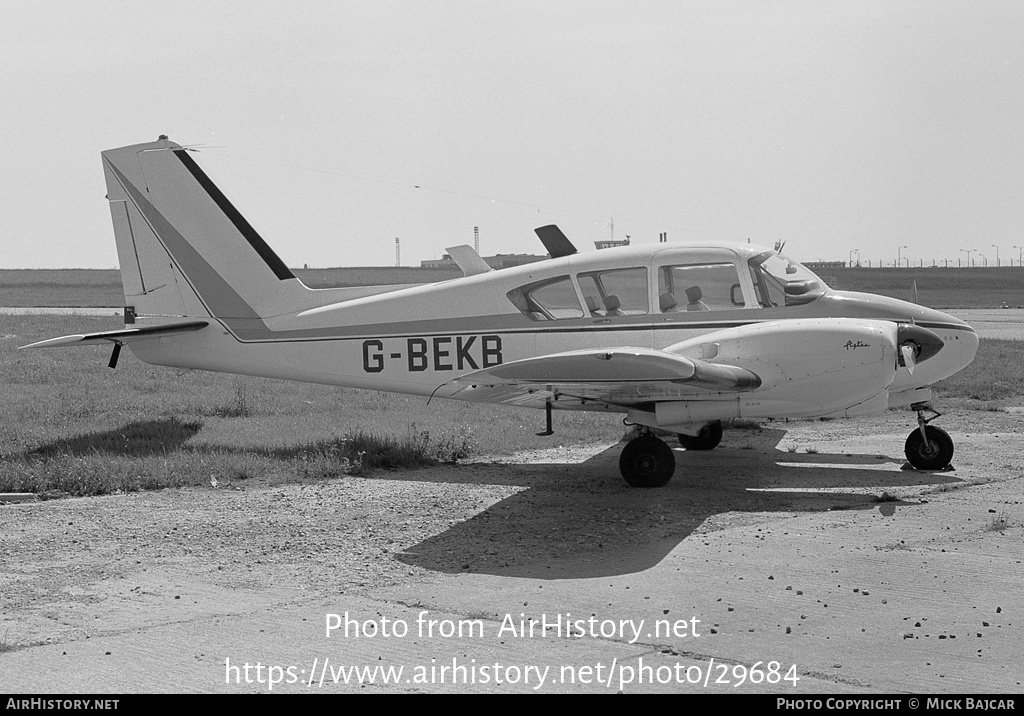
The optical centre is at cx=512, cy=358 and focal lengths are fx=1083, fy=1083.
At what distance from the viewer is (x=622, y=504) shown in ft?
31.3

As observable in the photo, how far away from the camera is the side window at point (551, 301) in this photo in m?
11.4

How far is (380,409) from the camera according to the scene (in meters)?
16.4

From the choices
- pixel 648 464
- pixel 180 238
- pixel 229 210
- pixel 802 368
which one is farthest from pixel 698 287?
pixel 180 238

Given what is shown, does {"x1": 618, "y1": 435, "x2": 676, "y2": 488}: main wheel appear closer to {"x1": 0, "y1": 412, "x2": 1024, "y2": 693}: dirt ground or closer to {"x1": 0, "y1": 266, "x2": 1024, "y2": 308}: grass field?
{"x1": 0, "y1": 412, "x2": 1024, "y2": 693}: dirt ground

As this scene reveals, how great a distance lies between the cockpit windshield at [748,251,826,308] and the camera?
1105cm

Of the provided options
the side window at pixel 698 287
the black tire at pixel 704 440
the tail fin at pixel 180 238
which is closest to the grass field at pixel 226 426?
the black tire at pixel 704 440

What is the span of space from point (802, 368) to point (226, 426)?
25.7 ft

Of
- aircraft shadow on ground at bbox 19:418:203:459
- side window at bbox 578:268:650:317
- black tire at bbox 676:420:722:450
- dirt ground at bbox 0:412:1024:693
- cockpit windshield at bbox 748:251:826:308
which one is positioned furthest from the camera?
black tire at bbox 676:420:722:450

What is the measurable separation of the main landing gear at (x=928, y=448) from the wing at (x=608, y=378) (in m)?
2.15

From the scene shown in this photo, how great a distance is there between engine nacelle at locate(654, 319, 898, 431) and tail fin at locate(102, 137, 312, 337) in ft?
16.9

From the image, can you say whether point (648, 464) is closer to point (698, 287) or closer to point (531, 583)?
point (698, 287)

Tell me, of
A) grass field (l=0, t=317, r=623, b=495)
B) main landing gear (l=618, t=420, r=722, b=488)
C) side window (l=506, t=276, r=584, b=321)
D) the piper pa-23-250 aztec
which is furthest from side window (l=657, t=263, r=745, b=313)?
grass field (l=0, t=317, r=623, b=495)
